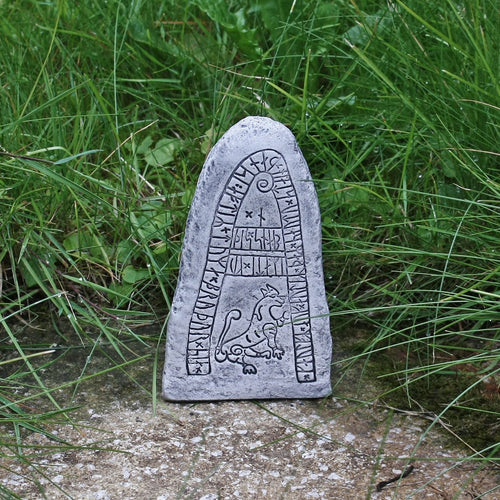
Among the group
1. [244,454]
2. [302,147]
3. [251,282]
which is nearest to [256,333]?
[251,282]

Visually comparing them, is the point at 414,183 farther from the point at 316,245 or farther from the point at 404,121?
the point at 316,245

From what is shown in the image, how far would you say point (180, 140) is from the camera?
2498 mm

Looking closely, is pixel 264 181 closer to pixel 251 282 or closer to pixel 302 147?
pixel 251 282

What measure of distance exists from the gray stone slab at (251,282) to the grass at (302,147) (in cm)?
17

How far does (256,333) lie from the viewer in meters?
1.93

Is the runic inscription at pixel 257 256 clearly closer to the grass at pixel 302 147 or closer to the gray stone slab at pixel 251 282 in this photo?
the gray stone slab at pixel 251 282

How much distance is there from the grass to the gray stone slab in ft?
0.56

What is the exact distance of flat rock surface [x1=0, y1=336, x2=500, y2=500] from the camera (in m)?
1.64

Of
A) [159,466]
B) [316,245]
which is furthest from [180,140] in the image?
[159,466]

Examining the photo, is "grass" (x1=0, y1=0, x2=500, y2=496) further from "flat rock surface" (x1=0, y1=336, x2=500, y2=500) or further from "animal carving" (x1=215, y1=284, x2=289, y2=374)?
"animal carving" (x1=215, y1=284, x2=289, y2=374)

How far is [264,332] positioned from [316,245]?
0.24 m

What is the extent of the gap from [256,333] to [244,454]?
0.97 feet

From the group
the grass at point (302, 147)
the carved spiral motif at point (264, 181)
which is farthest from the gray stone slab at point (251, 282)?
the grass at point (302, 147)

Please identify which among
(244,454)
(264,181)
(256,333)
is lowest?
(244,454)
